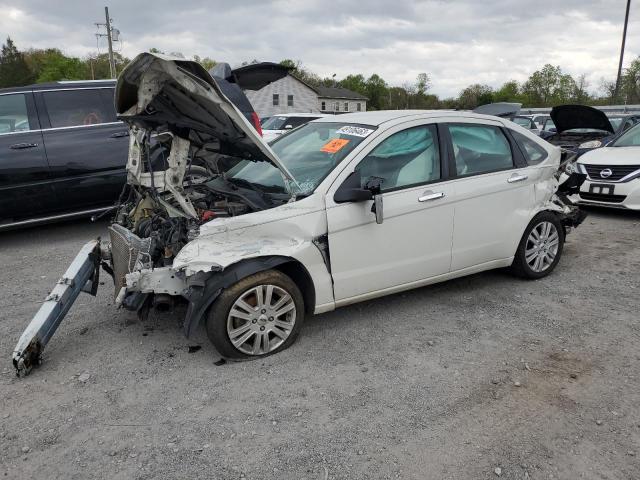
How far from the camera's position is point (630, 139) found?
824 centimetres

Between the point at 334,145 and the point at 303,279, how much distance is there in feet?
3.67

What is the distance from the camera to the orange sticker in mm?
3920

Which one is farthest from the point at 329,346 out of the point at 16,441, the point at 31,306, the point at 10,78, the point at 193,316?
the point at 10,78

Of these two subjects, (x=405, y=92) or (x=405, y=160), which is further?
(x=405, y=92)

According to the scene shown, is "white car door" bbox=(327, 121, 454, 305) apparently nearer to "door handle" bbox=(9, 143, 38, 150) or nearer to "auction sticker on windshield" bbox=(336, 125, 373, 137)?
"auction sticker on windshield" bbox=(336, 125, 373, 137)

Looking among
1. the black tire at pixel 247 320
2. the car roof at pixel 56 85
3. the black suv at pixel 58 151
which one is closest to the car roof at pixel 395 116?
the black tire at pixel 247 320

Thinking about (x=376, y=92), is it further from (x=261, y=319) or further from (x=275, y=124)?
(x=261, y=319)

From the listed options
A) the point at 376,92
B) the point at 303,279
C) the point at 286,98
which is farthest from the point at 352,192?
the point at 376,92

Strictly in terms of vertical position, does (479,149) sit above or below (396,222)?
above

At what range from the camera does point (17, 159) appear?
598cm

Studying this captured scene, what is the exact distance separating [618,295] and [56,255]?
601cm

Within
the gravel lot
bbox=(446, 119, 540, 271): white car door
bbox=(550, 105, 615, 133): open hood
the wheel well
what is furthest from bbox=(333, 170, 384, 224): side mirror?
bbox=(550, 105, 615, 133): open hood

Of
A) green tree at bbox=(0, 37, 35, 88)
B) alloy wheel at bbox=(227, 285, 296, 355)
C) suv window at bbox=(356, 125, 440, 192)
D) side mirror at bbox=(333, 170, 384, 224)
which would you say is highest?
green tree at bbox=(0, 37, 35, 88)

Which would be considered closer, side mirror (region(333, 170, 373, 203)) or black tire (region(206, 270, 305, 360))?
black tire (region(206, 270, 305, 360))
